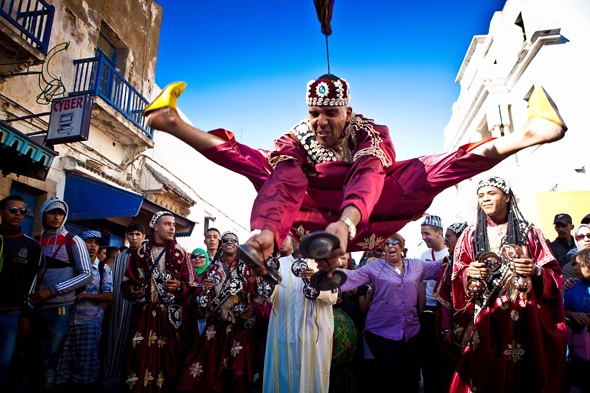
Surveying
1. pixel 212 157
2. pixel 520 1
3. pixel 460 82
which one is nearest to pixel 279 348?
pixel 212 157

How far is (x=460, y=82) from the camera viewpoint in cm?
2053

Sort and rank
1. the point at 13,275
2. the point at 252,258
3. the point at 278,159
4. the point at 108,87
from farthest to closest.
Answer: the point at 108,87 < the point at 13,275 < the point at 278,159 < the point at 252,258

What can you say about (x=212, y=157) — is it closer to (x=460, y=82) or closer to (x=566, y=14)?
(x=566, y=14)

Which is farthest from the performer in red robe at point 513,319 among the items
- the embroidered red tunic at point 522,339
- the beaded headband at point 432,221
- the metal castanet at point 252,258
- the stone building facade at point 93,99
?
the stone building facade at point 93,99

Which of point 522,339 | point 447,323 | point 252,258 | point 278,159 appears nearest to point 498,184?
point 522,339

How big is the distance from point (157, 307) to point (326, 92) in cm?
343

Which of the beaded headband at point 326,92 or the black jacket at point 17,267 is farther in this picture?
the black jacket at point 17,267

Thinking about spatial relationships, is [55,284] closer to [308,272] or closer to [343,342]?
[308,272]

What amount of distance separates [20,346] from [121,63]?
9049 mm

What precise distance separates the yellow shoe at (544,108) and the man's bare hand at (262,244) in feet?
5.83

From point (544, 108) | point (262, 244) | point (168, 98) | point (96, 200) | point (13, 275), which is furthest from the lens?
point (96, 200)

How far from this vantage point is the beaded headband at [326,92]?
2811 mm

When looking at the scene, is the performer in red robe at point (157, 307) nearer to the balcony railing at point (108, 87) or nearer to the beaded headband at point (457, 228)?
the beaded headband at point (457, 228)

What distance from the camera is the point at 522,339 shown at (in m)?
3.48
